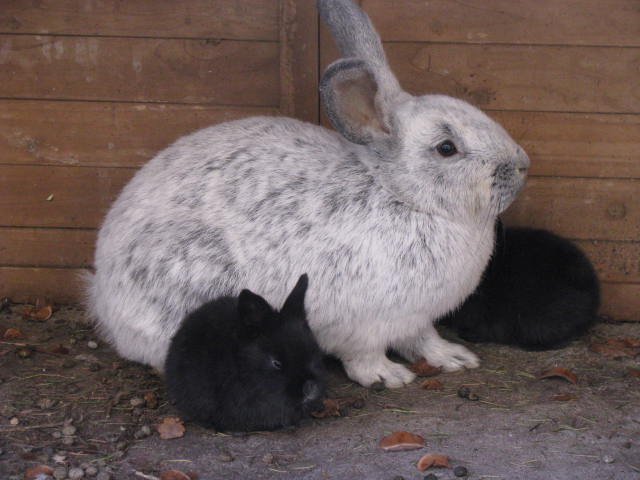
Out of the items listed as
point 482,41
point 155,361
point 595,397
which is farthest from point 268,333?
point 482,41

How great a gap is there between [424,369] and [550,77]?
1563 mm

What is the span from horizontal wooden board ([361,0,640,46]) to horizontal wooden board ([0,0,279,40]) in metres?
0.55

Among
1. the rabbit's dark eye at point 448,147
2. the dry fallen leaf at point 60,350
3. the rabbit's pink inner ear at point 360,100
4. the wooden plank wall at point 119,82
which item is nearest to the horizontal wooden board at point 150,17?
the wooden plank wall at point 119,82

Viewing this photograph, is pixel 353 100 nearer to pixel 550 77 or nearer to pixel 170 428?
pixel 550 77

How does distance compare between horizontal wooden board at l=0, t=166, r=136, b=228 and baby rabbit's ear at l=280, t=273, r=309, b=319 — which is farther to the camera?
horizontal wooden board at l=0, t=166, r=136, b=228

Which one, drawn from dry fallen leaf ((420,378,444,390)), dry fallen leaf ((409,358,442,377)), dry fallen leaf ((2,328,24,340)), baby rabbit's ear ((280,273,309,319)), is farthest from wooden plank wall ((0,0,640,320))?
baby rabbit's ear ((280,273,309,319))

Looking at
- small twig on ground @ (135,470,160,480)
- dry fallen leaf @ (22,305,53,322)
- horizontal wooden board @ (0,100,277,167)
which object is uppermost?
horizontal wooden board @ (0,100,277,167)

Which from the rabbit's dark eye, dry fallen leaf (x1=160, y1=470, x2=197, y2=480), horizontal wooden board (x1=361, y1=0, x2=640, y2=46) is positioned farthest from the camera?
horizontal wooden board (x1=361, y1=0, x2=640, y2=46)

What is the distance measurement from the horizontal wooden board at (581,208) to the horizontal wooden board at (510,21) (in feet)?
2.31

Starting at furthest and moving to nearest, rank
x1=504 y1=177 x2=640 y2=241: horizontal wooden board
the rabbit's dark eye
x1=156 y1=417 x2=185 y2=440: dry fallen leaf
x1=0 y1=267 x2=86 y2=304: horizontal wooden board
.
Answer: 1. x1=0 y1=267 x2=86 y2=304: horizontal wooden board
2. x1=504 y1=177 x2=640 y2=241: horizontal wooden board
3. the rabbit's dark eye
4. x1=156 y1=417 x2=185 y2=440: dry fallen leaf

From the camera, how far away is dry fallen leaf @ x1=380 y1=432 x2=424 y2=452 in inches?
129

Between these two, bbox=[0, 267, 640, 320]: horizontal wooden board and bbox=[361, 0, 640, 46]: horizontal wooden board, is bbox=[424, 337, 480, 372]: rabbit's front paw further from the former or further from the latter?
bbox=[361, 0, 640, 46]: horizontal wooden board

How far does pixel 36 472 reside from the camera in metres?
3.12

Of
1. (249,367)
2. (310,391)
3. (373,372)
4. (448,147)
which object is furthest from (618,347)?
(249,367)
